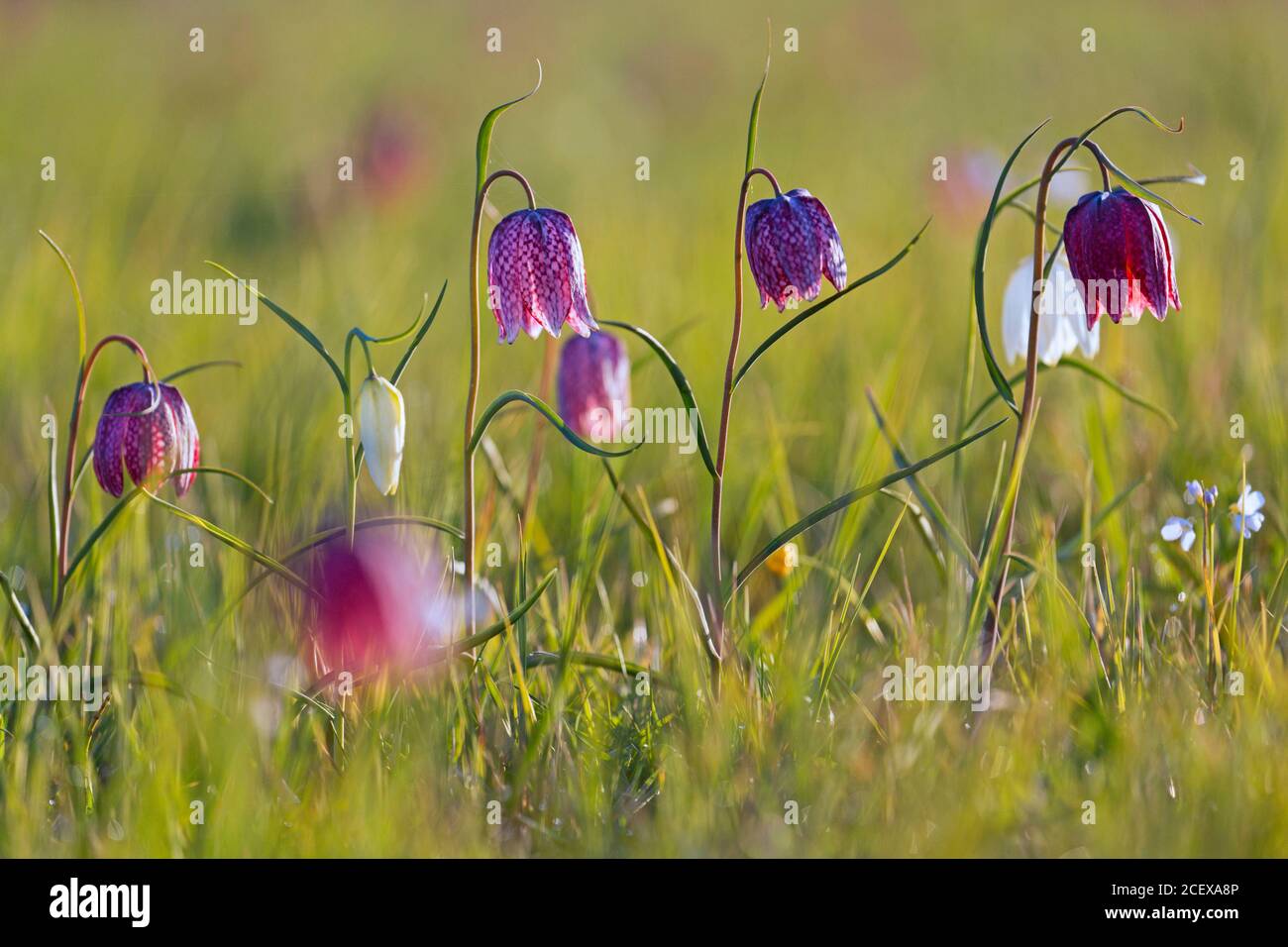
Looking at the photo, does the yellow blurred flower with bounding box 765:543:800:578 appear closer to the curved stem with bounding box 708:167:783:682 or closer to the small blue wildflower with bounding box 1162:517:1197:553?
the curved stem with bounding box 708:167:783:682

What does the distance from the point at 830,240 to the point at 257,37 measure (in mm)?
5814

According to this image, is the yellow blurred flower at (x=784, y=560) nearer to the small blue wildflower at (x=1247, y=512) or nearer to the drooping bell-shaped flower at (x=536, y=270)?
the drooping bell-shaped flower at (x=536, y=270)

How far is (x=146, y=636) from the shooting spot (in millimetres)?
1576

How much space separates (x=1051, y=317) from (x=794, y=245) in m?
0.43

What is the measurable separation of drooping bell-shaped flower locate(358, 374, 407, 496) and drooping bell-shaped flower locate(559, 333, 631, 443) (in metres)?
0.51

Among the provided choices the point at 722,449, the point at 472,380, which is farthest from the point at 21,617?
the point at 722,449

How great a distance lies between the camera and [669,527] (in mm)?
2125

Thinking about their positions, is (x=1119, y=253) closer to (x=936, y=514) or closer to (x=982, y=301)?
(x=982, y=301)

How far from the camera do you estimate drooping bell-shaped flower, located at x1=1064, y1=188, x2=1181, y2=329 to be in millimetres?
1372

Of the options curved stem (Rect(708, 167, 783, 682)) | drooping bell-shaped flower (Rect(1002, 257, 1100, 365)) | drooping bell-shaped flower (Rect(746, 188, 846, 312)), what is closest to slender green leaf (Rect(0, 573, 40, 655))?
curved stem (Rect(708, 167, 783, 682))

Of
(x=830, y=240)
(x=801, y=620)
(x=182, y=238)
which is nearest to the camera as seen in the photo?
(x=830, y=240)
